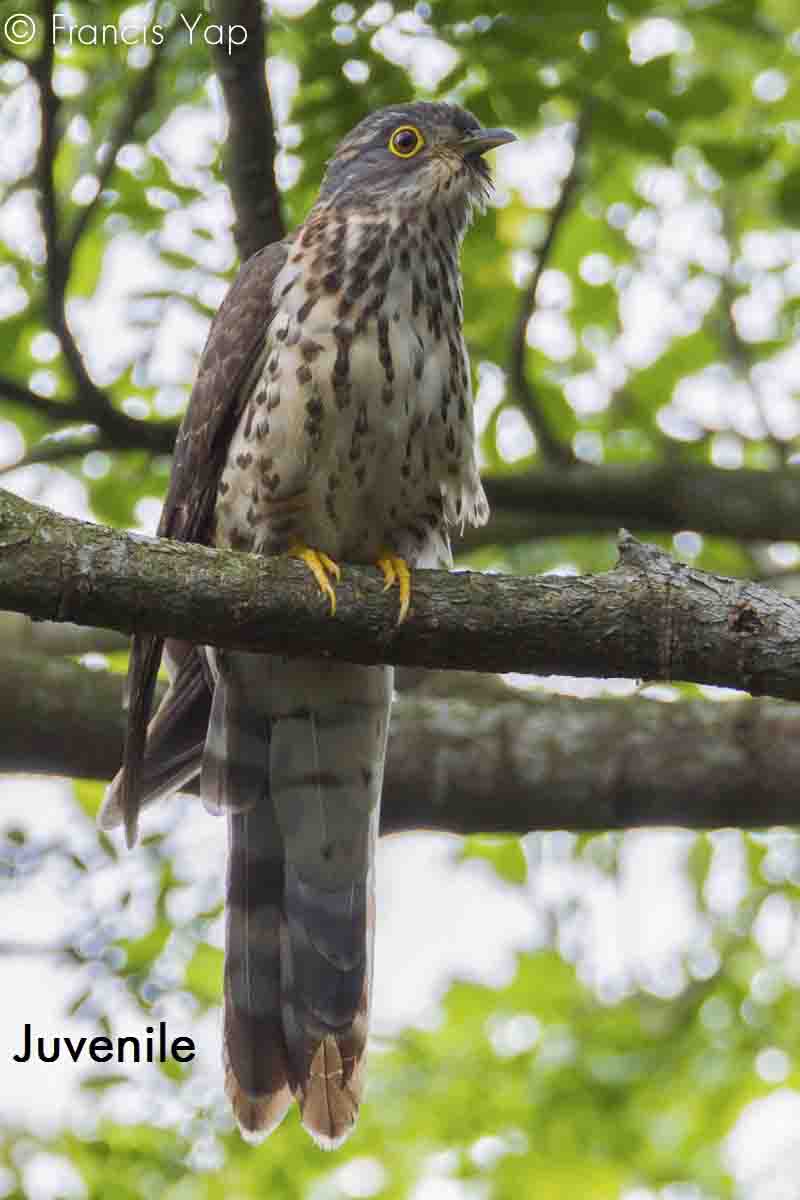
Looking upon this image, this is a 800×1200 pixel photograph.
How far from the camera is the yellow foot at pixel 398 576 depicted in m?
3.57

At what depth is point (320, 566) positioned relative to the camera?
3.76 meters

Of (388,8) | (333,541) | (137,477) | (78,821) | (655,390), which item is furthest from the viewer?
(655,390)

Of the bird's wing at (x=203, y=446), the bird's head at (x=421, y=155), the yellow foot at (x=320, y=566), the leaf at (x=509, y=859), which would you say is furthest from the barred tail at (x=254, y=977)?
the leaf at (x=509, y=859)

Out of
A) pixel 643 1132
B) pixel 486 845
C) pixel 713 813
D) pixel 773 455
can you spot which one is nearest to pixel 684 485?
pixel 773 455

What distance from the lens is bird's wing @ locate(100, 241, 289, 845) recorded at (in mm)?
4488

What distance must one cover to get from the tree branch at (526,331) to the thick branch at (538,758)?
121 cm

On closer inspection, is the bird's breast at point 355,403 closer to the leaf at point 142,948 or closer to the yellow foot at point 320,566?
the yellow foot at point 320,566

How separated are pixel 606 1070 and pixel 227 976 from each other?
1864 mm

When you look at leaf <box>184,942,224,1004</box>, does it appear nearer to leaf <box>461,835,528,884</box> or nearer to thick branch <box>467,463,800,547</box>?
leaf <box>461,835,528,884</box>

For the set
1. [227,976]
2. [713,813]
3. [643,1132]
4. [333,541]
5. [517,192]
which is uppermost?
[517,192]

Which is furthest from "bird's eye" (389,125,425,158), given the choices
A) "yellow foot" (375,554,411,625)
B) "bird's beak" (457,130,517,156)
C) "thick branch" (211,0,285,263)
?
"yellow foot" (375,554,411,625)

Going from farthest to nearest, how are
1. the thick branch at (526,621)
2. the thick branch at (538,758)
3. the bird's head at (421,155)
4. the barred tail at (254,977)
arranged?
the thick branch at (538,758), the bird's head at (421,155), the barred tail at (254,977), the thick branch at (526,621)

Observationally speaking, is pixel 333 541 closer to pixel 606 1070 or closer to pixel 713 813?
pixel 713 813

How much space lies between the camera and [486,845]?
6.88 meters
